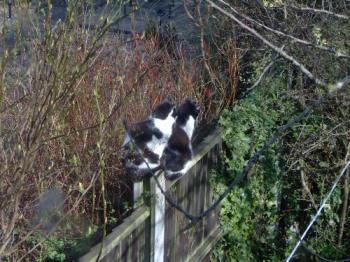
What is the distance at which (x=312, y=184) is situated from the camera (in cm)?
736

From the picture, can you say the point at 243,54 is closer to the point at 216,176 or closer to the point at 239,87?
the point at 239,87

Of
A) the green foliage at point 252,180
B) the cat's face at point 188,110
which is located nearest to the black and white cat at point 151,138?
the cat's face at point 188,110

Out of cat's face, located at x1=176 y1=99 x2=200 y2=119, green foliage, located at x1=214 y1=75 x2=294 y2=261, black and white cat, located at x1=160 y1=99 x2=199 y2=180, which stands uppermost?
cat's face, located at x1=176 y1=99 x2=200 y2=119

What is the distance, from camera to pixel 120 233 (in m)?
4.25

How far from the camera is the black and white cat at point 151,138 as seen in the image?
496 cm

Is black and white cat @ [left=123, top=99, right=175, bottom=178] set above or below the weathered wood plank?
above

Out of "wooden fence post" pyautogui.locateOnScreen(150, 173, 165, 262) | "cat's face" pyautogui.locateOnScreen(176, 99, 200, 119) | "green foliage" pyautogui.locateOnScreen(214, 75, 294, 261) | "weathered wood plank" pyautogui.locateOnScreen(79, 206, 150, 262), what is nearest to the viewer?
"weathered wood plank" pyautogui.locateOnScreen(79, 206, 150, 262)

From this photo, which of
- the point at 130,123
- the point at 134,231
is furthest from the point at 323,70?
the point at 134,231

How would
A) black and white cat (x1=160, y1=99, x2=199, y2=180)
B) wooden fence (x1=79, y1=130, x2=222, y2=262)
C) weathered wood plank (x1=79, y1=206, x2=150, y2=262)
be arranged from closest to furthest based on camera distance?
weathered wood plank (x1=79, y1=206, x2=150, y2=262) < wooden fence (x1=79, y1=130, x2=222, y2=262) < black and white cat (x1=160, y1=99, x2=199, y2=180)

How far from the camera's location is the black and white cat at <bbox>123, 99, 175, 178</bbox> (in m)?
4.96

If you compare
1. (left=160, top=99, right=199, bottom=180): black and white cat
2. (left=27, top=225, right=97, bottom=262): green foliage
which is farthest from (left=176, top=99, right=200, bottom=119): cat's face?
(left=27, top=225, right=97, bottom=262): green foliage

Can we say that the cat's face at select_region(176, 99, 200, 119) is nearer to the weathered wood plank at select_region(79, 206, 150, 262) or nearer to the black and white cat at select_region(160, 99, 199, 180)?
the black and white cat at select_region(160, 99, 199, 180)

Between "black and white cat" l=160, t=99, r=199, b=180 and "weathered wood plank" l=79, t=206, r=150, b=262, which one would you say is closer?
"weathered wood plank" l=79, t=206, r=150, b=262

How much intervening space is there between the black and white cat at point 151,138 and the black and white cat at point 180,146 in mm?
63
